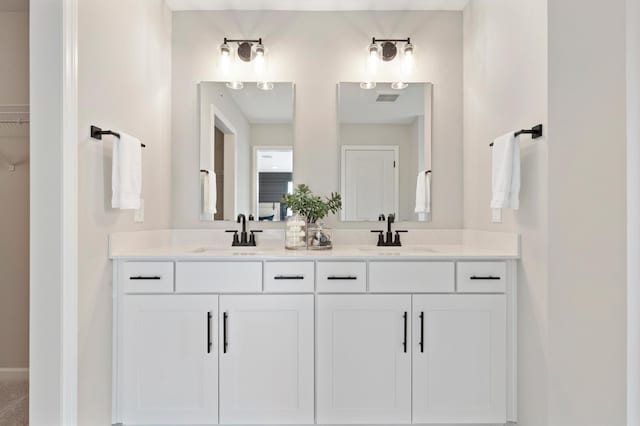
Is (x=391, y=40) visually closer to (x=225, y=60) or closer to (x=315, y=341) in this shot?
(x=225, y=60)

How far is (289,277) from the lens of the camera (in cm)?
189

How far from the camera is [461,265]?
1.90 metres

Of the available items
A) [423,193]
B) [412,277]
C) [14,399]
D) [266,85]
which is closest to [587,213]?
[412,277]

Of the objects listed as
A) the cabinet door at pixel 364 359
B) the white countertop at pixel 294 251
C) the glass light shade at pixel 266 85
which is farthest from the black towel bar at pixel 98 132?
the cabinet door at pixel 364 359

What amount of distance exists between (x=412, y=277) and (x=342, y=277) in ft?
1.15

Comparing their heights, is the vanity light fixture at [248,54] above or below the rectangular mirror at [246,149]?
above

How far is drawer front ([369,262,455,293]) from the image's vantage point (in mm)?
1894

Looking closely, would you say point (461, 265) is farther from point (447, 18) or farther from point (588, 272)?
point (447, 18)

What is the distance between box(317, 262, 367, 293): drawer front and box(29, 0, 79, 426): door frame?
3.65 ft

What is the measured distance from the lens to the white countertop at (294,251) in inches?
74.0

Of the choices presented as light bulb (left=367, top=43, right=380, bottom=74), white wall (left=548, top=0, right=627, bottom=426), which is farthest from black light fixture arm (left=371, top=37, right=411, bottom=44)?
white wall (left=548, top=0, right=627, bottom=426)

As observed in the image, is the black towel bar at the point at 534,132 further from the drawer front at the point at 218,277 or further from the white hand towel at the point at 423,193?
the drawer front at the point at 218,277

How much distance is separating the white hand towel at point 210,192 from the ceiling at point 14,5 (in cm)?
154

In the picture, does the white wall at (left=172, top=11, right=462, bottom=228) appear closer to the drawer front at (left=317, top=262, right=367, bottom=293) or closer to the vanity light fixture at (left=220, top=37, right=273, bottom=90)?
the vanity light fixture at (left=220, top=37, right=273, bottom=90)
